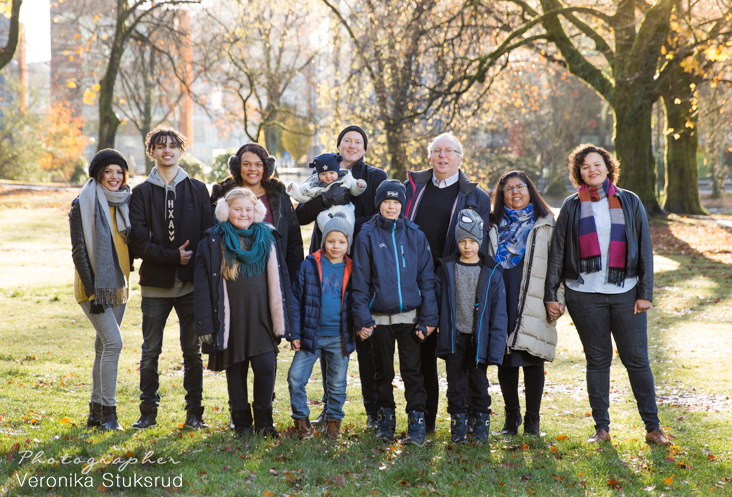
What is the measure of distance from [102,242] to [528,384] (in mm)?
3277

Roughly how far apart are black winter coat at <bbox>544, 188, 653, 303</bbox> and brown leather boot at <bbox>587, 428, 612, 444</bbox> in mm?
1028

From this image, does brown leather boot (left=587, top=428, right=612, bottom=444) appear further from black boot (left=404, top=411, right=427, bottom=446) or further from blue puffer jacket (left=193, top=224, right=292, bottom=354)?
blue puffer jacket (left=193, top=224, right=292, bottom=354)

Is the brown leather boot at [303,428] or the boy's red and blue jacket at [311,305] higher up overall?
the boy's red and blue jacket at [311,305]

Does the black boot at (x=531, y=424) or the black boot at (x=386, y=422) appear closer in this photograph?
the black boot at (x=386, y=422)

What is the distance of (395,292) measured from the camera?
180 inches

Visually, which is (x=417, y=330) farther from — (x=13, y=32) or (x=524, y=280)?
(x=13, y=32)

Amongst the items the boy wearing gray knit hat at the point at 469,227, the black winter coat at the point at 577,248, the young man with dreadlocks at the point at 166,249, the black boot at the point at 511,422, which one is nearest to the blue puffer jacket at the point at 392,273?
the boy wearing gray knit hat at the point at 469,227

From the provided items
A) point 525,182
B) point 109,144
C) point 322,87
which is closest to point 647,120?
point 322,87

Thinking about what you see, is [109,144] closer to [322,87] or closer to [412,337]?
[322,87]

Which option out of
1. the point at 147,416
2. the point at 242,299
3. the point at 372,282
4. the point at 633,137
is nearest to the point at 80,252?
the point at 242,299

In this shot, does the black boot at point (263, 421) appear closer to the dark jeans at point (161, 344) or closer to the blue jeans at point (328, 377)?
the blue jeans at point (328, 377)

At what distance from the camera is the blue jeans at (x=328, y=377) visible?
465 cm

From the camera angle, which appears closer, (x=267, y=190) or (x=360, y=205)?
(x=267, y=190)

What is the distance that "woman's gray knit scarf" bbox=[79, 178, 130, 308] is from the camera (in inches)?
182
